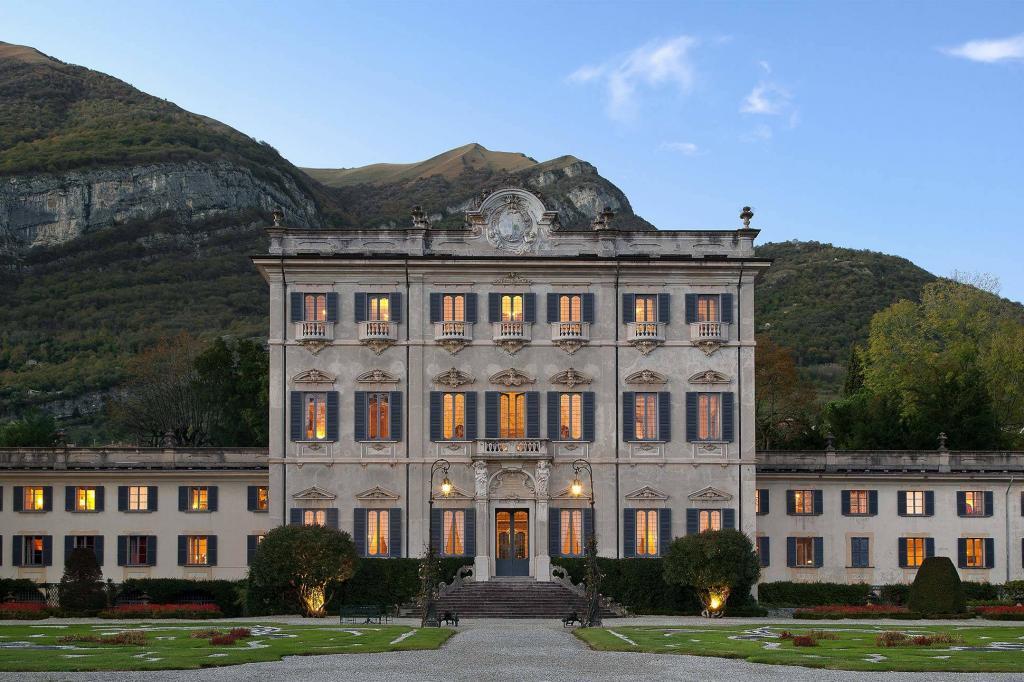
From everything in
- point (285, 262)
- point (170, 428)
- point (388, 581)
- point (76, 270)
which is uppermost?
point (76, 270)

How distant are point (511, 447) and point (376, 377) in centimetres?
715

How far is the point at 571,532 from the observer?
58.6 metres

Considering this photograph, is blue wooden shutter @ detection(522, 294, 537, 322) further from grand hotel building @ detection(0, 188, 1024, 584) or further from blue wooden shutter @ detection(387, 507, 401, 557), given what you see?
blue wooden shutter @ detection(387, 507, 401, 557)

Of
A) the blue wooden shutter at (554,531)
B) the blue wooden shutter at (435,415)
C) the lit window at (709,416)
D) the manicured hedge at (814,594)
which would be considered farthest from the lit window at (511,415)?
the manicured hedge at (814,594)

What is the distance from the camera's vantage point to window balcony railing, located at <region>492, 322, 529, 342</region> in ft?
194

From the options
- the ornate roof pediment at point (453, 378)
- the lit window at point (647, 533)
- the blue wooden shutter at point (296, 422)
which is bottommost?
the lit window at point (647, 533)

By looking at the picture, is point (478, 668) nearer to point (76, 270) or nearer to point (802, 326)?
point (802, 326)

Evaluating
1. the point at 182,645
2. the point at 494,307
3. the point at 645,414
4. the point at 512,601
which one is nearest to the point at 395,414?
the point at 494,307

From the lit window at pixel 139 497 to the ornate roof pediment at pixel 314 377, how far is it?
1078cm

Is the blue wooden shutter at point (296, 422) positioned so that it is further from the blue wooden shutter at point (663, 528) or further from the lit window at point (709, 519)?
the lit window at point (709, 519)

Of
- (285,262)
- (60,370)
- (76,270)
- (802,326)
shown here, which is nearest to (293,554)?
(285,262)

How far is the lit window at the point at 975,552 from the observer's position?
6238 cm

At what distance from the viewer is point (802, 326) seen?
130 m

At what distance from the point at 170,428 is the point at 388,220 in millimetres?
94029
